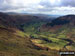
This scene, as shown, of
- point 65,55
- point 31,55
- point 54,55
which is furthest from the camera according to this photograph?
point 54,55

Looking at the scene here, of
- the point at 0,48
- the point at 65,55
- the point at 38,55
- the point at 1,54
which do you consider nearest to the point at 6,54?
the point at 1,54

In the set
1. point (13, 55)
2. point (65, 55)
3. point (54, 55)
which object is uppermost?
point (65, 55)

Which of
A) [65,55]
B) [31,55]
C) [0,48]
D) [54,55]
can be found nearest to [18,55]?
[31,55]

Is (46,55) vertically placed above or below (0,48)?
below

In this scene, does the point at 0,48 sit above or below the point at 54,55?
Result: above

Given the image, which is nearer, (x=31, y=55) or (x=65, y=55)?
(x=65, y=55)

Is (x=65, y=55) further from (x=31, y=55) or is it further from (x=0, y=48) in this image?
(x=0, y=48)

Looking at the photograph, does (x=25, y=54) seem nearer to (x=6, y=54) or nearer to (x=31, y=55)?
(x=31, y=55)

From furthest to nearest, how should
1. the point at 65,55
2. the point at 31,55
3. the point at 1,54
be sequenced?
the point at 31,55, the point at 1,54, the point at 65,55

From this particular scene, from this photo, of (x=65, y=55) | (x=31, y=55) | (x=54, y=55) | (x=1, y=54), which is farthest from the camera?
(x=54, y=55)
